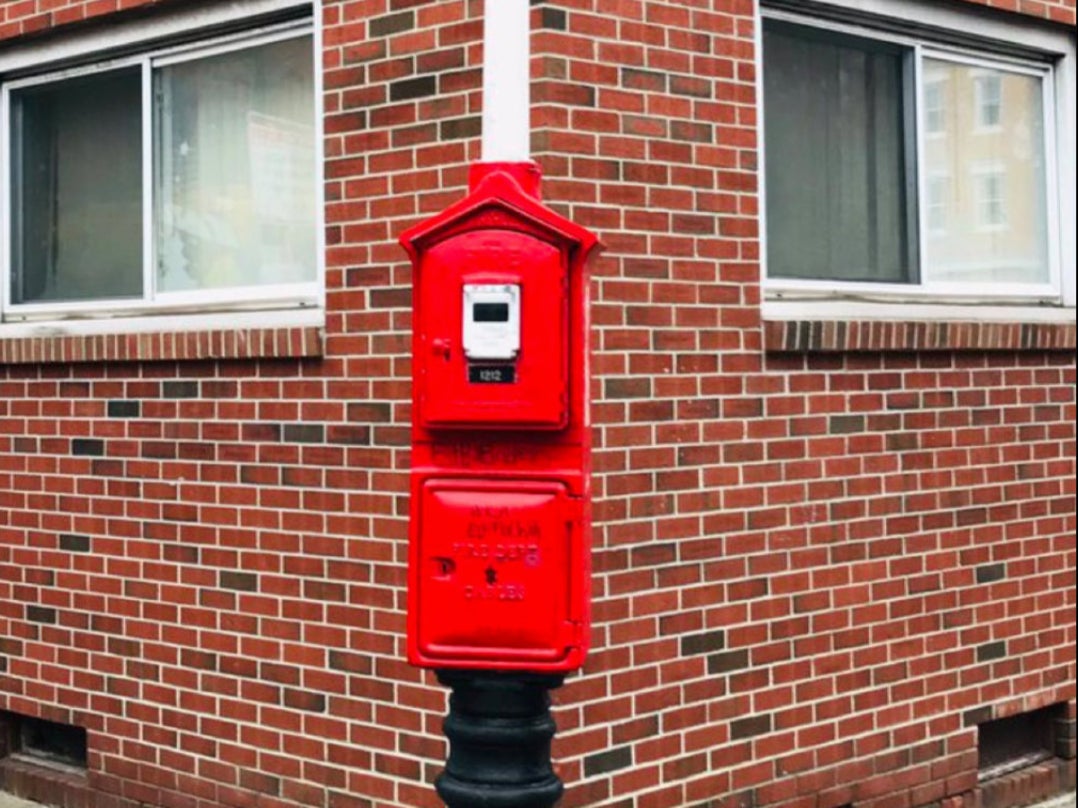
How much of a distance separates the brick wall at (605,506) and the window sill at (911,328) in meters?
0.03

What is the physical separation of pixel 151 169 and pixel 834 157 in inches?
106

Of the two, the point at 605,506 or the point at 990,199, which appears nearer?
the point at 605,506

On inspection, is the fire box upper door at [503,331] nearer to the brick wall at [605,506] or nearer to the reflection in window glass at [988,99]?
the brick wall at [605,506]

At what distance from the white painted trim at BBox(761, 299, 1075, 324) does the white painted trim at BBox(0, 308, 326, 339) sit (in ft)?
5.45

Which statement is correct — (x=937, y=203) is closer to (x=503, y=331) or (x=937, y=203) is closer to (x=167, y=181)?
(x=167, y=181)

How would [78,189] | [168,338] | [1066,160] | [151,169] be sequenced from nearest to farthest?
[168,338] < [151,169] < [78,189] < [1066,160]

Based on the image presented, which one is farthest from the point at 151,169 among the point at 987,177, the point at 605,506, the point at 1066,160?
the point at 1066,160

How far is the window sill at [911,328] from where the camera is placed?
18.8 feet

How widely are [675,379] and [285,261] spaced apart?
5.19 ft

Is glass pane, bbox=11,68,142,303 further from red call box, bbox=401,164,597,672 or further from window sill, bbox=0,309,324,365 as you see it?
red call box, bbox=401,164,597,672

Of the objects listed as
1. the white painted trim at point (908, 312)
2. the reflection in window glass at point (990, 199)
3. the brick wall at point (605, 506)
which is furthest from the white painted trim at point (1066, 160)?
the brick wall at point (605, 506)

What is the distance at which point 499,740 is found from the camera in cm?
374

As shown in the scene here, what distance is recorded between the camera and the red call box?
366 cm

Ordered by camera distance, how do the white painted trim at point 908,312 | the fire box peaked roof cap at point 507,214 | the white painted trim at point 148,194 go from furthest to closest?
1. the white painted trim at point 148,194
2. the white painted trim at point 908,312
3. the fire box peaked roof cap at point 507,214
